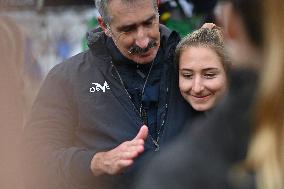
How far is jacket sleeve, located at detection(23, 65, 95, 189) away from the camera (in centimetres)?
268

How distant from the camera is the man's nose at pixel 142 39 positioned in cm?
280

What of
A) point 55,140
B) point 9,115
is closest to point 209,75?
point 55,140

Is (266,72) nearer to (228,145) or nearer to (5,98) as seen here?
(228,145)

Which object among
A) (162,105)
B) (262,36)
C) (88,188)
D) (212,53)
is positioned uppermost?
(262,36)

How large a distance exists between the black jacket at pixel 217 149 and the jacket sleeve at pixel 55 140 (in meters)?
1.49

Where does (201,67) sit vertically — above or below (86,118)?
above

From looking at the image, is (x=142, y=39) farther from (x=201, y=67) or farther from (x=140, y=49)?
(x=201, y=67)

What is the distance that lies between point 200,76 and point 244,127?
169 cm

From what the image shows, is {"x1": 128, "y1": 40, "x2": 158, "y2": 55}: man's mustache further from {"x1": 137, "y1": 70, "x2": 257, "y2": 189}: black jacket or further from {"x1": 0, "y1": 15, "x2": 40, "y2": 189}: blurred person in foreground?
{"x1": 137, "y1": 70, "x2": 257, "y2": 189}: black jacket

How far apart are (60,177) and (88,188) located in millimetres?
119

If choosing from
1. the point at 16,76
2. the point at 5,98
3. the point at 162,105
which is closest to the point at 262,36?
the point at 5,98

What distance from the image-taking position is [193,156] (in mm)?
1155

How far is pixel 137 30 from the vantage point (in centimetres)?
284

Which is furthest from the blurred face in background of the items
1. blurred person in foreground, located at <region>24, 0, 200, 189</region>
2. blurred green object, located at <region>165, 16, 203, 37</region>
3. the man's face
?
blurred green object, located at <region>165, 16, 203, 37</region>
